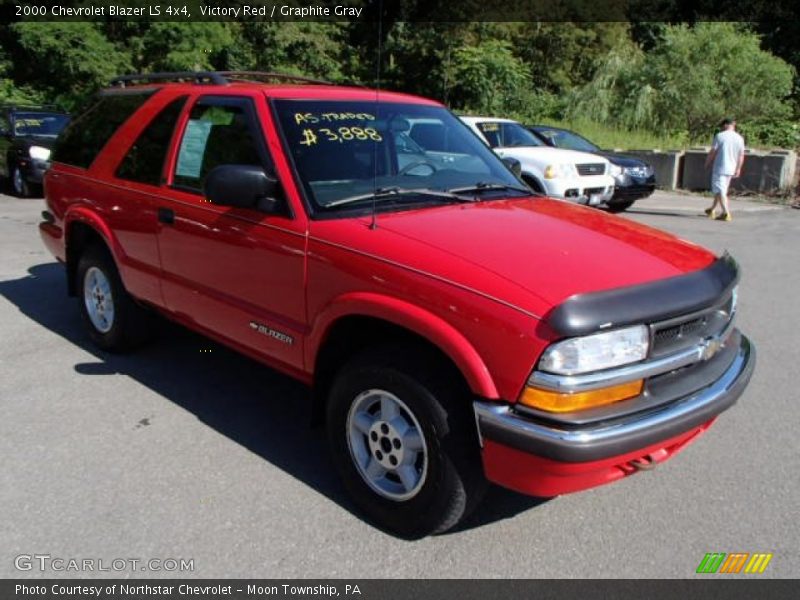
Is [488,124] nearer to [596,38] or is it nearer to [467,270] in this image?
[467,270]

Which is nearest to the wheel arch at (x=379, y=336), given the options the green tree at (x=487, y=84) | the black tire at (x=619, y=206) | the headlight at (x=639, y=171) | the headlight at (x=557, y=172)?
the headlight at (x=557, y=172)

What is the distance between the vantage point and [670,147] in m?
19.0

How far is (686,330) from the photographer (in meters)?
2.89

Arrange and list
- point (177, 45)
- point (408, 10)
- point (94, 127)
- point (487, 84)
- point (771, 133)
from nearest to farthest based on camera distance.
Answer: point (94, 127), point (771, 133), point (177, 45), point (487, 84), point (408, 10)

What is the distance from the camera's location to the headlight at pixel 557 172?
11.1 m

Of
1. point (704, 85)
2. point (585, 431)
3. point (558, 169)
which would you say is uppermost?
point (704, 85)

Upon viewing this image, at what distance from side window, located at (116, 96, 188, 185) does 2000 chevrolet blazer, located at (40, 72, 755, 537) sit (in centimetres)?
2

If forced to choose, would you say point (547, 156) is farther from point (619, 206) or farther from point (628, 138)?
point (628, 138)

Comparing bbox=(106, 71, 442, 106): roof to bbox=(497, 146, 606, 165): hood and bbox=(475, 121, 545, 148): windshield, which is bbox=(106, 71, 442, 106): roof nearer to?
bbox=(497, 146, 606, 165): hood

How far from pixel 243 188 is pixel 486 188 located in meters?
1.35

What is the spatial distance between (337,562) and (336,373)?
2.76 feet

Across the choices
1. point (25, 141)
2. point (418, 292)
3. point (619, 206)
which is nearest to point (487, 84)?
point (619, 206)
